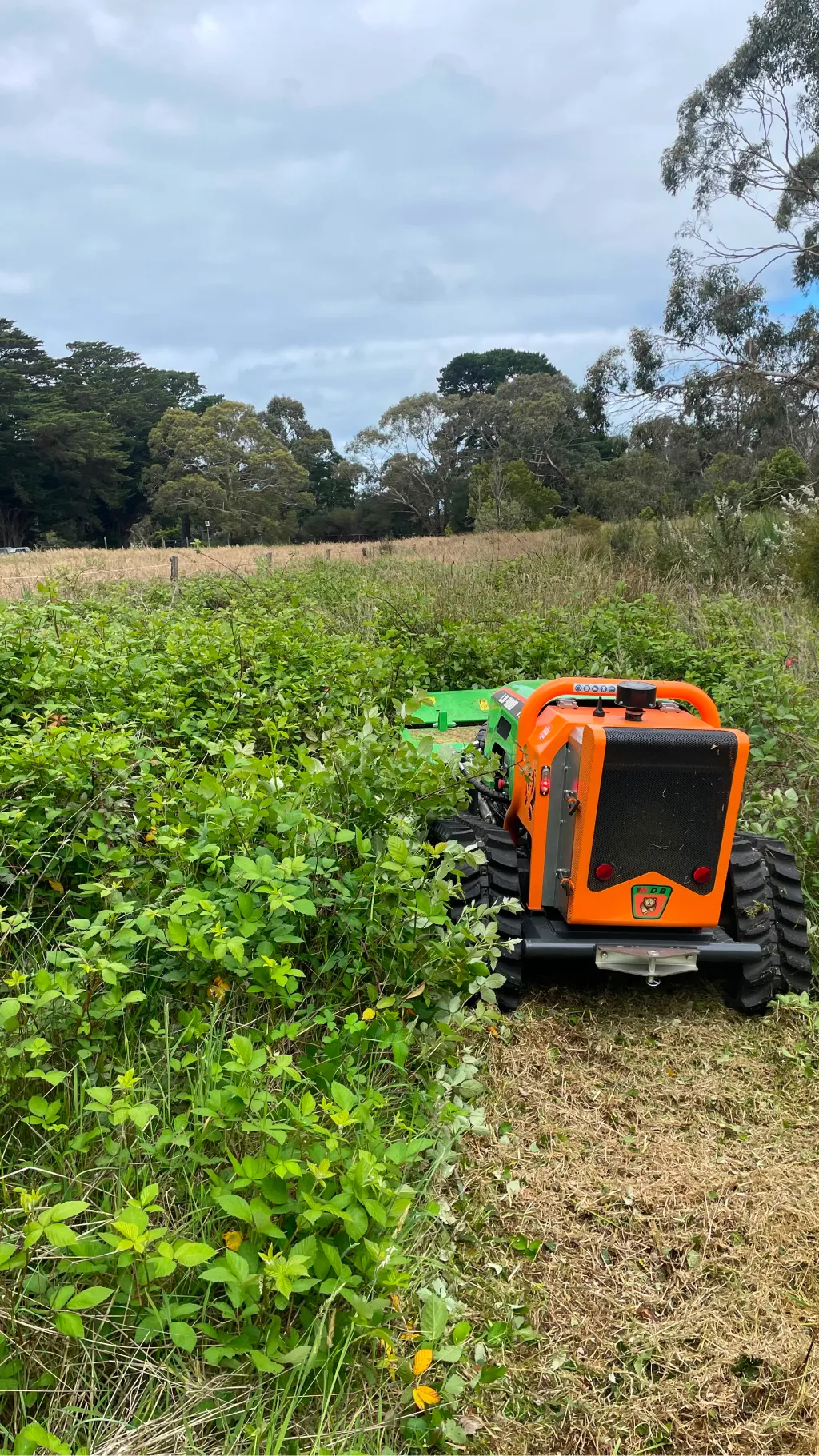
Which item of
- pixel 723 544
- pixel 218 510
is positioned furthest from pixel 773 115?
pixel 218 510

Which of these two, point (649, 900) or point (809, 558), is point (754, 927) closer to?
point (649, 900)

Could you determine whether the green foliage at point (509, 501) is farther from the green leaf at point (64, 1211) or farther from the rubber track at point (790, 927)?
the green leaf at point (64, 1211)

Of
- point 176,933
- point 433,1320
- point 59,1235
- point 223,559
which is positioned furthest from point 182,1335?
point 223,559

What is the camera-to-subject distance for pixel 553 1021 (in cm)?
317

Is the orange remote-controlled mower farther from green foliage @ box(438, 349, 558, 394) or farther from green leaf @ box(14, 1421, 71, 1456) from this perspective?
green foliage @ box(438, 349, 558, 394)

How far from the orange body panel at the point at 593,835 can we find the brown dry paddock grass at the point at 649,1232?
1.53 ft

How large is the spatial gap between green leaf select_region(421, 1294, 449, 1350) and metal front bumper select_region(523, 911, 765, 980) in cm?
133

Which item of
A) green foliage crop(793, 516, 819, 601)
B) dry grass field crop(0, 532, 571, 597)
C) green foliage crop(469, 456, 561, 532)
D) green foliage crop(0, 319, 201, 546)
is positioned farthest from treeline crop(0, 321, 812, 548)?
green foliage crop(793, 516, 819, 601)

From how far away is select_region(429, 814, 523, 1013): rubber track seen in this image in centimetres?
304

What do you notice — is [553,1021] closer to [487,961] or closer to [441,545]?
[487,961]

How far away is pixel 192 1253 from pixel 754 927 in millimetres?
2407

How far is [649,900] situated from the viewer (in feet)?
9.98

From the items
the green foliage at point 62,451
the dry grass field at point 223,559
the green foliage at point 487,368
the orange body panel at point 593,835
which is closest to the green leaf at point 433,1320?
the orange body panel at point 593,835

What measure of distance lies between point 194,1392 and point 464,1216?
0.90m
